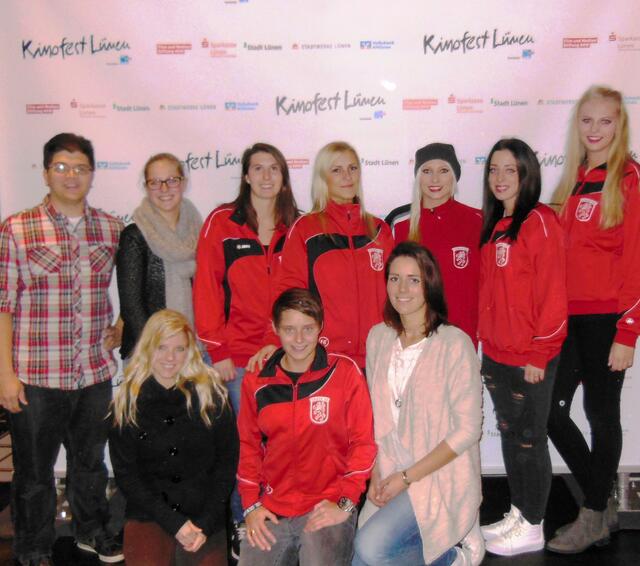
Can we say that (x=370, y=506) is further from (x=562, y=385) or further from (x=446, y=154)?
(x=446, y=154)

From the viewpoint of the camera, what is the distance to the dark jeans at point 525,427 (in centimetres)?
247

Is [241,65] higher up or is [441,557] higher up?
[241,65]

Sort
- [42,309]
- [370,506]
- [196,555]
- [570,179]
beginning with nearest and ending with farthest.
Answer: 1. [196,555]
2. [370,506]
3. [42,309]
4. [570,179]

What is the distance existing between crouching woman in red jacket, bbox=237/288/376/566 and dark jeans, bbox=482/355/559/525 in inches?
25.1

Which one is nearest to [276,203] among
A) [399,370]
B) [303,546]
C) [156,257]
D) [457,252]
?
[156,257]

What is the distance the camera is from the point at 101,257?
2553mm

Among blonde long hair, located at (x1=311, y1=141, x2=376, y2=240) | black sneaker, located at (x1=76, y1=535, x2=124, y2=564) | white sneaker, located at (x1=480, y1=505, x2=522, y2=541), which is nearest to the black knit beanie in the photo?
blonde long hair, located at (x1=311, y1=141, x2=376, y2=240)

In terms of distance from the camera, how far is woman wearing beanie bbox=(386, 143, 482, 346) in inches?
103

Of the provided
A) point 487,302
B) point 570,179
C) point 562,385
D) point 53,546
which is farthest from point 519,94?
point 53,546

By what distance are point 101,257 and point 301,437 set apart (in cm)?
110

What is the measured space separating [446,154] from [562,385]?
107 centimetres

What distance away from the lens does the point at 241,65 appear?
310 centimetres

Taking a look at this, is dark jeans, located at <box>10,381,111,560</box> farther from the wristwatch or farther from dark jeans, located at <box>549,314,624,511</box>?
dark jeans, located at <box>549,314,624,511</box>

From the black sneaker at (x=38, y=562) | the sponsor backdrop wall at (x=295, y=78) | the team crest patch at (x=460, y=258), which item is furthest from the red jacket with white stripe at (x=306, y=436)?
the sponsor backdrop wall at (x=295, y=78)
